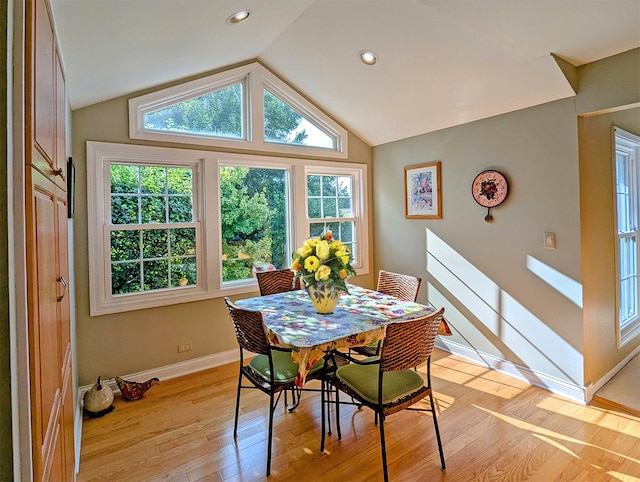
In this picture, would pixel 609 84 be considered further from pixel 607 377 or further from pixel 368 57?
pixel 607 377

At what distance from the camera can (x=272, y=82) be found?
3.77 metres

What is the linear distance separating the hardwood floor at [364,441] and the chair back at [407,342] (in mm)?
690

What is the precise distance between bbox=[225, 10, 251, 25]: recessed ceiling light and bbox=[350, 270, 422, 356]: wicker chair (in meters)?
2.26

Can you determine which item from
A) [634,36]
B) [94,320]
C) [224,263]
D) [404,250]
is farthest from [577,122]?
[94,320]

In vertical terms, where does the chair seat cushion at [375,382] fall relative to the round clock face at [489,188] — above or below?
below

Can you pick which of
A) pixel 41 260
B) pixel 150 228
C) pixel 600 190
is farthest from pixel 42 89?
pixel 600 190

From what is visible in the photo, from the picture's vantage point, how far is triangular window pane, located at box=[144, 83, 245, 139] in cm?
323

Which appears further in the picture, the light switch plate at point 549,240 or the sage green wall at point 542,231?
the light switch plate at point 549,240

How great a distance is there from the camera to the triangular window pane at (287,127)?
3.81 meters

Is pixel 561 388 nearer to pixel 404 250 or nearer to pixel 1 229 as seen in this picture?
pixel 404 250

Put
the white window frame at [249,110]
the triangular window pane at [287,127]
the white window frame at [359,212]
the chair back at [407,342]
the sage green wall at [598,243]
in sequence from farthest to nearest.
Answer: the white window frame at [359,212]
the triangular window pane at [287,127]
the white window frame at [249,110]
the sage green wall at [598,243]
the chair back at [407,342]

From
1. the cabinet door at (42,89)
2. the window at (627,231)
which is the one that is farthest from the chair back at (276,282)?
the window at (627,231)

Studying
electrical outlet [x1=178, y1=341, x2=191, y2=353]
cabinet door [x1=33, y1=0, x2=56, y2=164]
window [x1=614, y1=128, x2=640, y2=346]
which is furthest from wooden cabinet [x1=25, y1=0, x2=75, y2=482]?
window [x1=614, y1=128, x2=640, y2=346]

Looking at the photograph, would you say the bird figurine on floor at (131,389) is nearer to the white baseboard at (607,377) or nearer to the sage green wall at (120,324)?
the sage green wall at (120,324)
